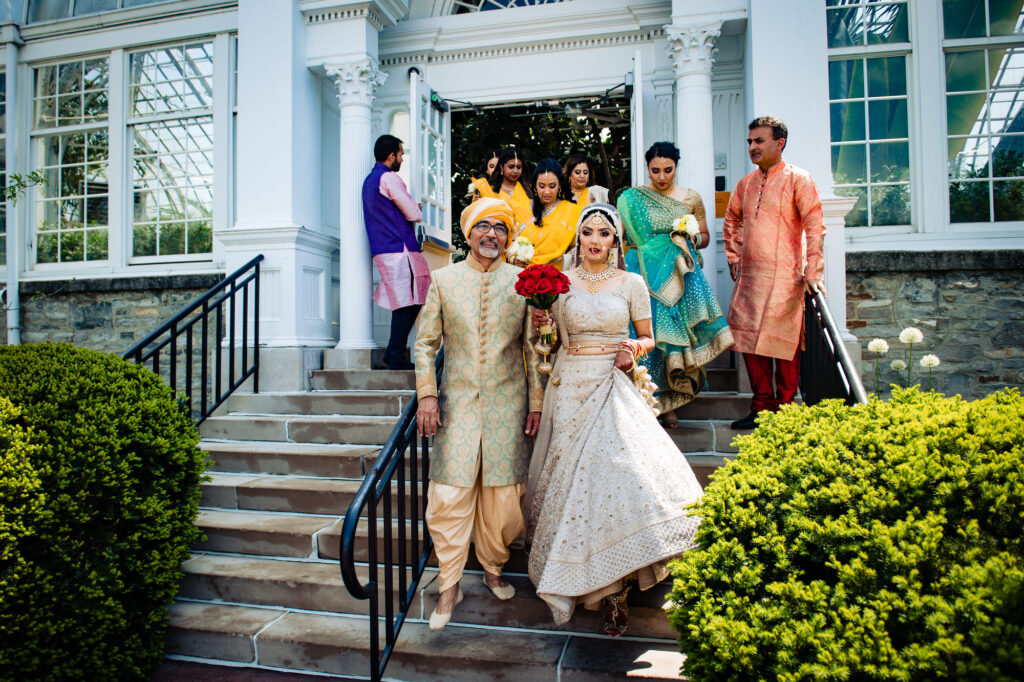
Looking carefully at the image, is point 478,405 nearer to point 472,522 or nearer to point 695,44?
point 472,522

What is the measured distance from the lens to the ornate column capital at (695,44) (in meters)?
5.05

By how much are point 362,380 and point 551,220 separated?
2.04m

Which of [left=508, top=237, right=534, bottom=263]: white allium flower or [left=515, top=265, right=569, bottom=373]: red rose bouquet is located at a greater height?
[left=508, top=237, right=534, bottom=263]: white allium flower

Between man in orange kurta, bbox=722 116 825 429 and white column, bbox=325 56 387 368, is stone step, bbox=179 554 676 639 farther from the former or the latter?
white column, bbox=325 56 387 368

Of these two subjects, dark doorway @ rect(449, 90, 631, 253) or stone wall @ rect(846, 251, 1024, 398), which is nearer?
stone wall @ rect(846, 251, 1024, 398)

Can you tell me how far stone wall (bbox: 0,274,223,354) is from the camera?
20.6 feet

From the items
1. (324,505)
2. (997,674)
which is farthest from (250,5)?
(997,674)

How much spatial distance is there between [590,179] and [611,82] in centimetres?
164

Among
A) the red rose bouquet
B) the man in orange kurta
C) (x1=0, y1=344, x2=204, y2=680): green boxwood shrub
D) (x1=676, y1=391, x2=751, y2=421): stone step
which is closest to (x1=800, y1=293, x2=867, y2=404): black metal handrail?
the man in orange kurta

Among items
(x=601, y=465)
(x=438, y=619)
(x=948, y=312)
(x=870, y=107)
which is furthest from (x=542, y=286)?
(x=870, y=107)

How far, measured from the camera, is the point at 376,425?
4.47 m

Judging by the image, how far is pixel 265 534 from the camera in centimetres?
354

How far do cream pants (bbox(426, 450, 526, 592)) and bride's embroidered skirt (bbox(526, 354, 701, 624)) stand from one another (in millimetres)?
142

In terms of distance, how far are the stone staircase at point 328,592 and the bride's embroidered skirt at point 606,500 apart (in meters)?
0.31
